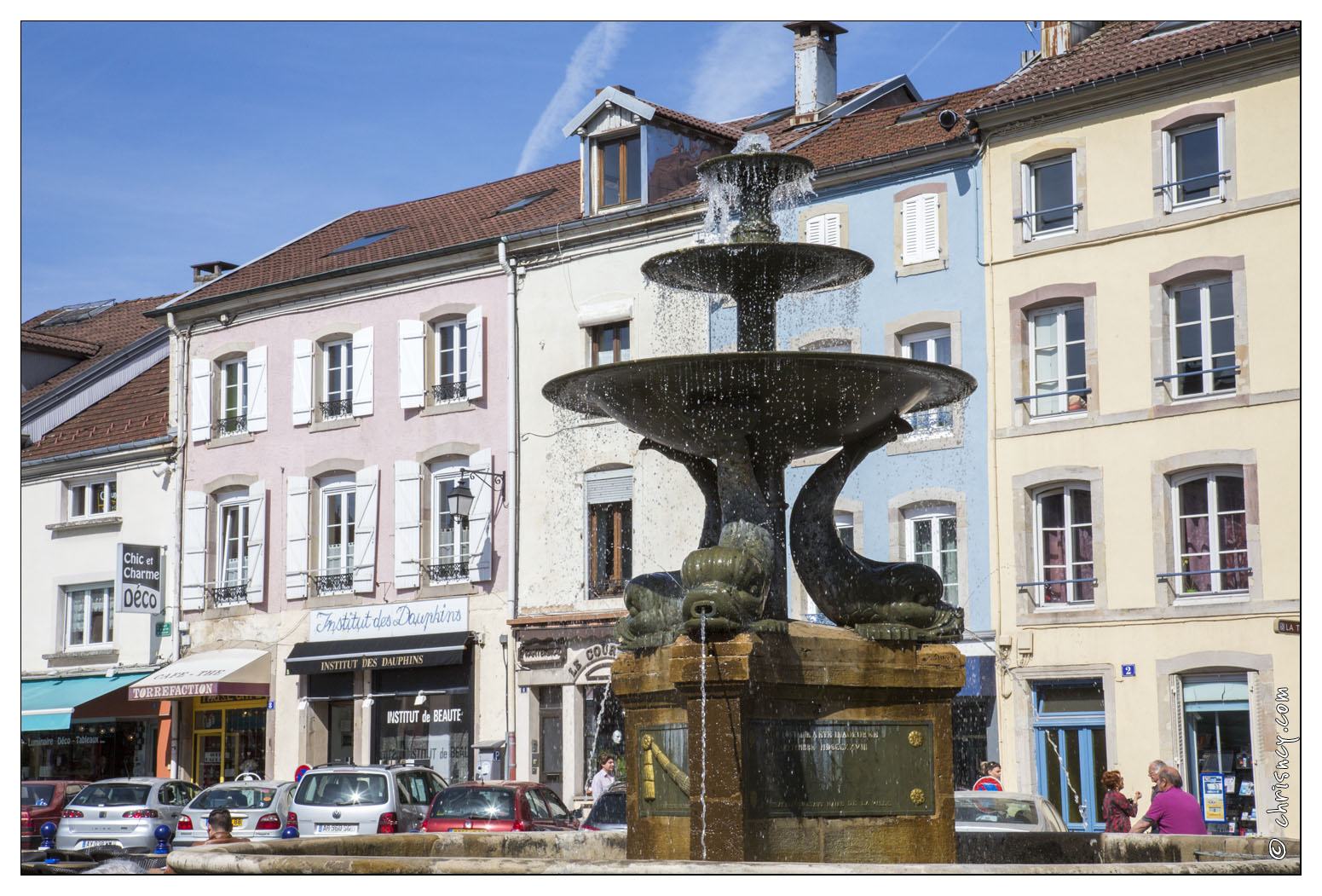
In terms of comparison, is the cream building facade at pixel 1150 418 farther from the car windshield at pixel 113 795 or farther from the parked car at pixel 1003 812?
the car windshield at pixel 113 795

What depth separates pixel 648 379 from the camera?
10.7m

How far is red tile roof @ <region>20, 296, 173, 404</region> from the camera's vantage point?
136ft

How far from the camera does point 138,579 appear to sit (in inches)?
1400

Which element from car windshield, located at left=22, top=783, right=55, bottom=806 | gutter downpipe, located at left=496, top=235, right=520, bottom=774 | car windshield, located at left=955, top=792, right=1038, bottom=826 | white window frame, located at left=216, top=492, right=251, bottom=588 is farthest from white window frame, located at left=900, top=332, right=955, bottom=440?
white window frame, located at left=216, top=492, right=251, bottom=588

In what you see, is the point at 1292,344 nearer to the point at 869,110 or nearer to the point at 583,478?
the point at 869,110

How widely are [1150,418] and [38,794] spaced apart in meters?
16.9

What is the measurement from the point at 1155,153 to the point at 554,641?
12566 mm

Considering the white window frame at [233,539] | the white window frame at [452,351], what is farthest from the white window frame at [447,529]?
the white window frame at [233,539]

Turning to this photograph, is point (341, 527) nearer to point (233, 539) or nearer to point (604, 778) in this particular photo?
point (233, 539)

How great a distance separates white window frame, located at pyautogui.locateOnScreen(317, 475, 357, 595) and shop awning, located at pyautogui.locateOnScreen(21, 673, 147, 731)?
15.3 feet

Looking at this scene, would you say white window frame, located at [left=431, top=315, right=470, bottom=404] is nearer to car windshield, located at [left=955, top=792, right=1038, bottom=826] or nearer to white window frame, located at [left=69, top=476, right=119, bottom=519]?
white window frame, located at [left=69, top=476, right=119, bottom=519]

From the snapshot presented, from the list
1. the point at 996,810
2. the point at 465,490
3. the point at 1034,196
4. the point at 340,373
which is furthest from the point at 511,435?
the point at 996,810

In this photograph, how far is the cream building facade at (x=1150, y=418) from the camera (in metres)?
24.4

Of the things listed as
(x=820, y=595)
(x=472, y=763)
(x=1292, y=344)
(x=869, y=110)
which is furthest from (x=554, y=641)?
(x=820, y=595)
